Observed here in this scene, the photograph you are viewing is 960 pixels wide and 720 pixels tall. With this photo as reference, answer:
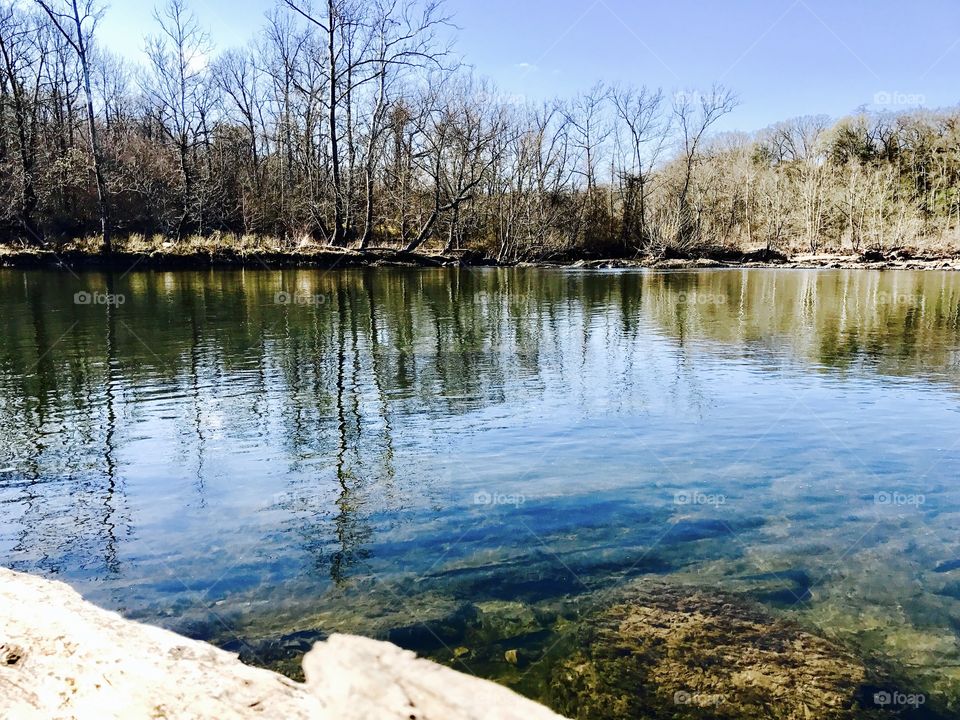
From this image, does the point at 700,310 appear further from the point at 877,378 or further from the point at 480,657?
the point at 480,657

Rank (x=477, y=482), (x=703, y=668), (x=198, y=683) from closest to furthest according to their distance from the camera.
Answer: (x=198, y=683) < (x=703, y=668) < (x=477, y=482)

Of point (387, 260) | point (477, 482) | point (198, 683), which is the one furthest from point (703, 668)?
point (387, 260)

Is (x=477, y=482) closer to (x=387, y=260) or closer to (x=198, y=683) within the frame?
(x=198, y=683)

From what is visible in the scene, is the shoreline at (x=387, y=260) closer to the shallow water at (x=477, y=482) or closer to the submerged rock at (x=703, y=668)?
the shallow water at (x=477, y=482)

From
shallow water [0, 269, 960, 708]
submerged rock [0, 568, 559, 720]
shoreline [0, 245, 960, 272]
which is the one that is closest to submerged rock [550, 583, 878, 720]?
shallow water [0, 269, 960, 708]

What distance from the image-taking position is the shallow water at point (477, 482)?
4297 mm

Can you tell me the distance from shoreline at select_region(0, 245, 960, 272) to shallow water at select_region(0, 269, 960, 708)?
19710 millimetres

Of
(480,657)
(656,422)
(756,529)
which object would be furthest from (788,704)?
(656,422)

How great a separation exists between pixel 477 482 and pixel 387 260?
A: 3198cm

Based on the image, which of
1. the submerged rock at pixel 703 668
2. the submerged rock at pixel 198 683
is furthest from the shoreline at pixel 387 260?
the submerged rock at pixel 703 668

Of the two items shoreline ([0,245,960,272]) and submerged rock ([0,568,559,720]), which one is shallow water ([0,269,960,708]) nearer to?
submerged rock ([0,568,559,720])

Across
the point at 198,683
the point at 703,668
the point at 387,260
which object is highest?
the point at 387,260

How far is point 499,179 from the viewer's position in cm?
4469

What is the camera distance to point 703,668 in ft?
12.0
